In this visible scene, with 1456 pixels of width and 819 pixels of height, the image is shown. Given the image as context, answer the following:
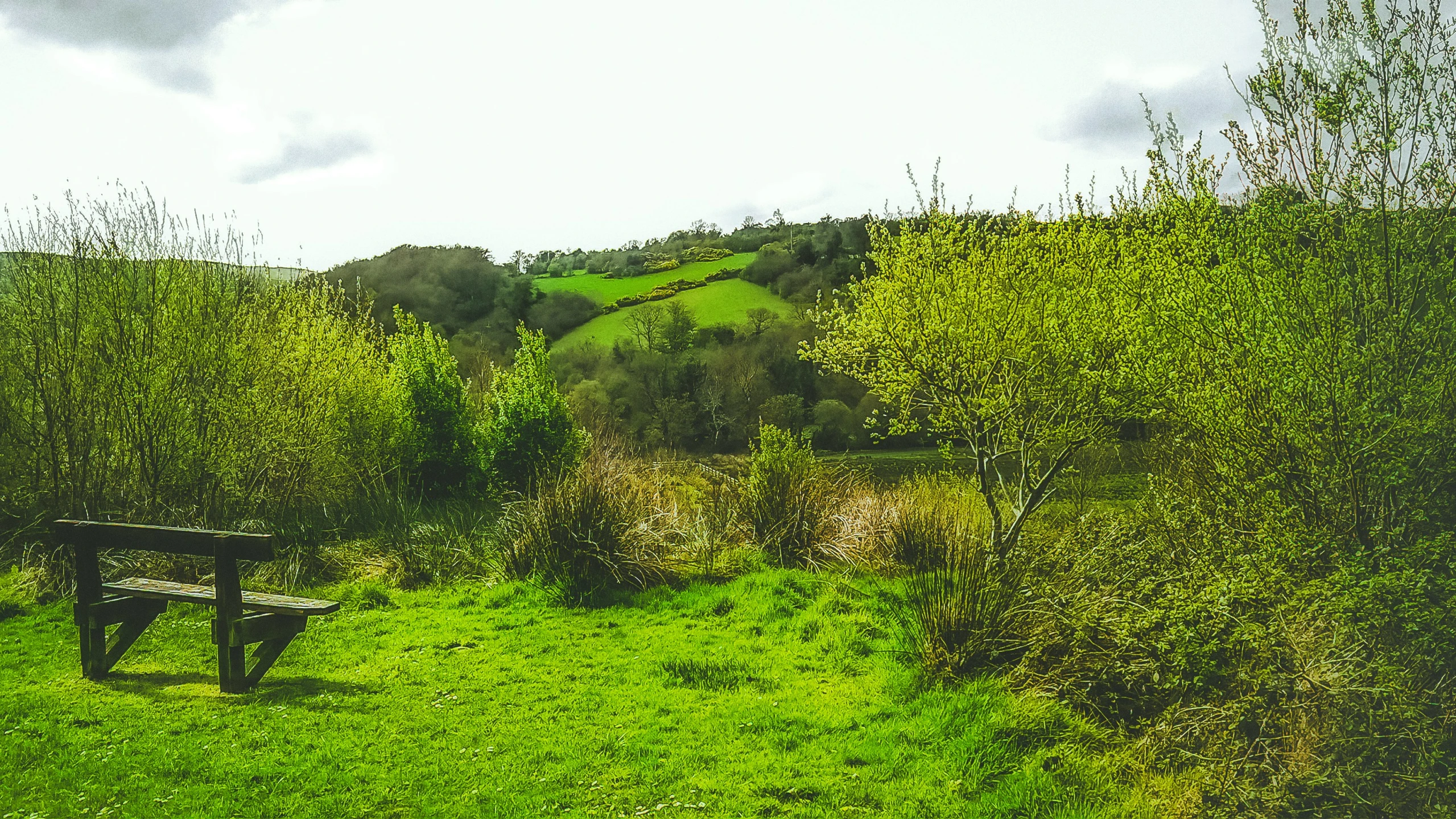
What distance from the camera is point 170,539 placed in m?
6.39

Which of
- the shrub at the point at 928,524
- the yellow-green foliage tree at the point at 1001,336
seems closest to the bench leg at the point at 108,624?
the yellow-green foliage tree at the point at 1001,336

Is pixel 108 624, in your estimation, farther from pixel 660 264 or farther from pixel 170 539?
pixel 660 264

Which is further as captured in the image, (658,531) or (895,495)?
(895,495)

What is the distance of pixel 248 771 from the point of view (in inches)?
201

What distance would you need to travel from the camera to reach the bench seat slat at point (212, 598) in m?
6.43

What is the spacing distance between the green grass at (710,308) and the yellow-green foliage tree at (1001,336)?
2150 centimetres

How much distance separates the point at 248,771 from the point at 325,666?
2282mm

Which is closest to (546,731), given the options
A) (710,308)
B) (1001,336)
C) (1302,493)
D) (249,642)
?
(249,642)

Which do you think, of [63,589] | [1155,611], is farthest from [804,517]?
[63,589]

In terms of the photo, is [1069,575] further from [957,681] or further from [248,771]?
[248,771]

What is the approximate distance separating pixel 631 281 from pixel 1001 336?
3193 cm

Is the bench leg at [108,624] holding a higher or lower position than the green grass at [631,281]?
lower

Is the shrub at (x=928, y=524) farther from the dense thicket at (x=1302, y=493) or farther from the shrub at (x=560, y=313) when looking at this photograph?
the shrub at (x=560, y=313)

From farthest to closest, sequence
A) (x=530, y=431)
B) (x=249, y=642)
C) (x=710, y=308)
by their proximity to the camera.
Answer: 1. (x=710, y=308)
2. (x=530, y=431)
3. (x=249, y=642)
